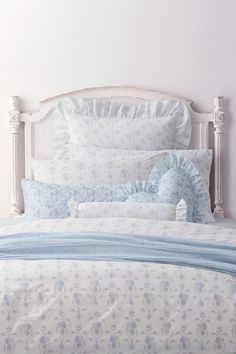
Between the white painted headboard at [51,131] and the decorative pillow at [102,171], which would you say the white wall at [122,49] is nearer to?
the white painted headboard at [51,131]

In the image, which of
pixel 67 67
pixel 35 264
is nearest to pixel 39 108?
pixel 67 67

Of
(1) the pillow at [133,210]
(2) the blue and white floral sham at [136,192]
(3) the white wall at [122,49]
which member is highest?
(3) the white wall at [122,49]

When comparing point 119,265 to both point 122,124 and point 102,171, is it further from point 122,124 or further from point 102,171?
point 122,124

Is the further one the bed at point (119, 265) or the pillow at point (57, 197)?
the pillow at point (57, 197)

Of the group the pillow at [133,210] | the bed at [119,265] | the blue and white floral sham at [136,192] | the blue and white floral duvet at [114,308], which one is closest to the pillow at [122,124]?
the bed at [119,265]

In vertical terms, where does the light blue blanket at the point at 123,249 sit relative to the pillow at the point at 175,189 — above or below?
below

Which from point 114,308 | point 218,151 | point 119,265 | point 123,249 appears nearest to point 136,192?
point 218,151

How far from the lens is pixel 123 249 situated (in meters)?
2.14

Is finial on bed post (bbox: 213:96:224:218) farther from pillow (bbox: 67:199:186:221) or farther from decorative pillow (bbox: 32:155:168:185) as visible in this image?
pillow (bbox: 67:199:186:221)

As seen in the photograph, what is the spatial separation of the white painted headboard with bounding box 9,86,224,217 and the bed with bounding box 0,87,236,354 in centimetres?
31

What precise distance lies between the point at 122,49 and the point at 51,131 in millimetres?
566

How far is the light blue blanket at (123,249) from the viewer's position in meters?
2.07

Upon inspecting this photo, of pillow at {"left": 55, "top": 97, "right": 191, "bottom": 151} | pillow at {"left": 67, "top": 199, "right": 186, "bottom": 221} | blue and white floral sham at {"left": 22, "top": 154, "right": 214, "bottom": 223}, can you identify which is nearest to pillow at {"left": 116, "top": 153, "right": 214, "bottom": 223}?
blue and white floral sham at {"left": 22, "top": 154, "right": 214, "bottom": 223}

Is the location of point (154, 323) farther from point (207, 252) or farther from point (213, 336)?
point (207, 252)
